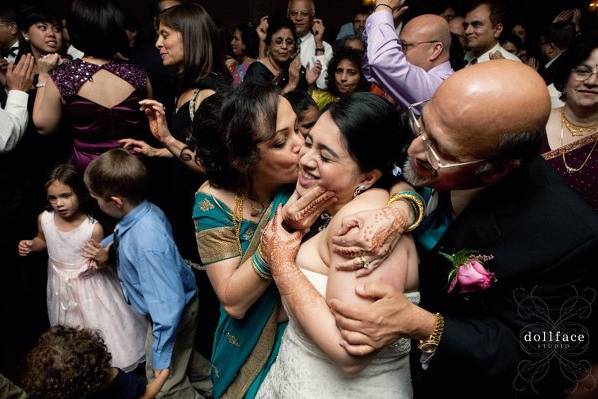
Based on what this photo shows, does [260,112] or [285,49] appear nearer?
[260,112]

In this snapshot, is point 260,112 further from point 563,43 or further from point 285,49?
point 563,43

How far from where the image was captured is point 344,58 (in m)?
3.61

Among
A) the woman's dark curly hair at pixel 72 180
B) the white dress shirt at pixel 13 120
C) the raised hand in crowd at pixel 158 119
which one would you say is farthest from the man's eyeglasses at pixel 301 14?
the woman's dark curly hair at pixel 72 180

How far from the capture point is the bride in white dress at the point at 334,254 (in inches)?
47.4

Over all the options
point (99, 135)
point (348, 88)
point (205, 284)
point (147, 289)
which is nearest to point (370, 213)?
point (147, 289)

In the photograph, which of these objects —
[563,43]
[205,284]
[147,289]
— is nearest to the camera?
[147,289]

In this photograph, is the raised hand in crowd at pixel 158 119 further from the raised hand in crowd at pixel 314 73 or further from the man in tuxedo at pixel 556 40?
the man in tuxedo at pixel 556 40

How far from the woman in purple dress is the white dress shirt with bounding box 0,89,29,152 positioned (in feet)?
0.22

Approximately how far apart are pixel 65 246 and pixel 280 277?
1795 mm

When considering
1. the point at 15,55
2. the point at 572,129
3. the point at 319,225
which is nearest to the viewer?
the point at 319,225

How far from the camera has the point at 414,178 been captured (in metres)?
1.34

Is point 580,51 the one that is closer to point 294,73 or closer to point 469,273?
point 469,273

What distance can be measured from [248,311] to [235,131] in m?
0.61

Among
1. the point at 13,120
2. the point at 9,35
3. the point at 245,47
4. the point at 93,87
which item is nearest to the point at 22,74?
the point at 13,120
